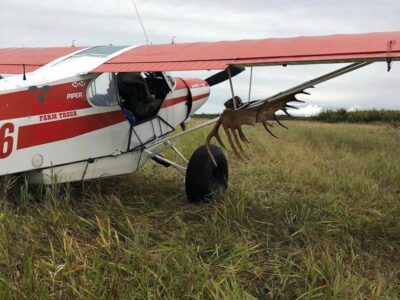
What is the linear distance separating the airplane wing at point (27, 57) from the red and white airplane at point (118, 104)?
23cm

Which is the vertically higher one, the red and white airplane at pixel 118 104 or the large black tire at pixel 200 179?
the red and white airplane at pixel 118 104

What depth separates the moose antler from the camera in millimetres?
4826

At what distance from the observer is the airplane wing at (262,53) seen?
4.32 metres

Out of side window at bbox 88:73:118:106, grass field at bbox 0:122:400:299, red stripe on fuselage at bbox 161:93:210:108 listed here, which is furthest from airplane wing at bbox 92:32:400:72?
grass field at bbox 0:122:400:299

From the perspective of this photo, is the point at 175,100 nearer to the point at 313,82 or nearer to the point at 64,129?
the point at 64,129

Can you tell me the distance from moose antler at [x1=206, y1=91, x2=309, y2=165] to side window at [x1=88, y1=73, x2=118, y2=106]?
4.68 feet

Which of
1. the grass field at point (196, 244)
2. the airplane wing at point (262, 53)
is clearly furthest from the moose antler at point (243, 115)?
the grass field at point (196, 244)

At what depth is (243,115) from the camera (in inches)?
192

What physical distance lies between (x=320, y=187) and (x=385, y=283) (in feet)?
11.6

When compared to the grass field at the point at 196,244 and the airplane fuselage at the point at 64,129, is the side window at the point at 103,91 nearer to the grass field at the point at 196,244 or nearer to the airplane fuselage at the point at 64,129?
the airplane fuselage at the point at 64,129

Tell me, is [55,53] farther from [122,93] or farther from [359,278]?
[359,278]

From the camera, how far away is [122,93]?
616 centimetres

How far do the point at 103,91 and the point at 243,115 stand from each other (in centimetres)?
175

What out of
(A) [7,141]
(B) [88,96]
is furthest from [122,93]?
(A) [7,141]
